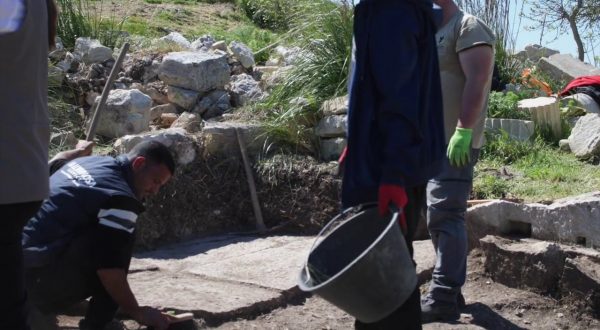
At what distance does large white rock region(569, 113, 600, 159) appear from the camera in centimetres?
644

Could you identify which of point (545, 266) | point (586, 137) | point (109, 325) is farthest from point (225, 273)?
point (586, 137)

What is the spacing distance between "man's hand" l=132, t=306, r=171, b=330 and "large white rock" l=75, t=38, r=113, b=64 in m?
3.84

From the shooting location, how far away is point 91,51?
7.41 m

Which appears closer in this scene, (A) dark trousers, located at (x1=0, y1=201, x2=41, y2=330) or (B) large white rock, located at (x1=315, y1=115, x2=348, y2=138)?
(A) dark trousers, located at (x1=0, y1=201, x2=41, y2=330)

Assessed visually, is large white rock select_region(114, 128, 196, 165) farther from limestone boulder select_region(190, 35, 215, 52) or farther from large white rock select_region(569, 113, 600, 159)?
large white rock select_region(569, 113, 600, 159)

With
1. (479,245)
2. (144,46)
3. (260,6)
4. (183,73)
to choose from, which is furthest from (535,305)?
(260,6)

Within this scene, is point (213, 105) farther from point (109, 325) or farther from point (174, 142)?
point (109, 325)

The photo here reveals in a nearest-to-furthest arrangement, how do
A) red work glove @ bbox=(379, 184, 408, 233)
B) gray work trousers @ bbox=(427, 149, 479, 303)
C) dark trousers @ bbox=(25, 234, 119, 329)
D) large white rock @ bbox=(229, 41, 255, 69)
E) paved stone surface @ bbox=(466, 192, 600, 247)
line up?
red work glove @ bbox=(379, 184, 408, 233) → dark trousers @ bbox=(25, 234, 119, 329) → gray work trousers @ bbox=(427, 149, 479, 303) → paved stone surface @ bbox=(466, 192, 600, 247) → large white rock @ bbox=(229, 41, 255, 69)

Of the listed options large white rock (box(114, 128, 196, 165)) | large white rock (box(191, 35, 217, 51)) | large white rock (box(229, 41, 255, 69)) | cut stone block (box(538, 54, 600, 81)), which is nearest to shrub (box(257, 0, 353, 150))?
large white rock (box(229, 41, 255, 69))

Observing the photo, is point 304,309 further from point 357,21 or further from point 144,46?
point 144,46

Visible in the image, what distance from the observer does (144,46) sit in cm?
820

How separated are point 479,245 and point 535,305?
24.5 inches

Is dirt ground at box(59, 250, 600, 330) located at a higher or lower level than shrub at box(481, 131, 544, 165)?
lower

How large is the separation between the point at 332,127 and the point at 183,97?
4.33ft
